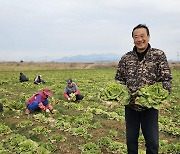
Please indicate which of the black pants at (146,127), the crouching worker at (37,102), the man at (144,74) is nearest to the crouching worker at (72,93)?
the crouching worker at (37,102)

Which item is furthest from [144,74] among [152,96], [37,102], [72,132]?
[37,102]

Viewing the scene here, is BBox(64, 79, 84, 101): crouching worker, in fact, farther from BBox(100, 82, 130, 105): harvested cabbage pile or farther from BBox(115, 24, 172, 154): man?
BBox(100, 82, 130, 105): harvested cabbage pile

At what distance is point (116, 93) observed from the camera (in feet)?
14.4

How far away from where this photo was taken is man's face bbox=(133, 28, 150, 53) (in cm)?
443

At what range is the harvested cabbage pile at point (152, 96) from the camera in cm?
416

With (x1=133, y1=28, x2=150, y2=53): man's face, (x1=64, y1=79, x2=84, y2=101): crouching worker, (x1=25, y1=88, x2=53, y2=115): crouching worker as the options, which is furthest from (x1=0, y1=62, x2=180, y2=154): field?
(x1=133, y1=28, x2=150, y2=53): man's face

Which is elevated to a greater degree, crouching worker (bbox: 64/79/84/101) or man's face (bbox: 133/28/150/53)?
man's face (bbox: 133/28/150/53)

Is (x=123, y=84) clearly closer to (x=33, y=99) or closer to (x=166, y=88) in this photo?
(x=166, y=88)

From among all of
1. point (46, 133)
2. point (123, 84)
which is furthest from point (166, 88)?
point (46, 133)

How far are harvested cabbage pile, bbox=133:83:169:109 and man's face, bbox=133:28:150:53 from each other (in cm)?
72

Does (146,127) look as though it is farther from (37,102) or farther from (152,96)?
(37,102)

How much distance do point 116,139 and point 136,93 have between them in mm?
4162

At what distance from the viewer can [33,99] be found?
10906 mm

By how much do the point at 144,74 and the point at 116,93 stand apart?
589 millimetres
